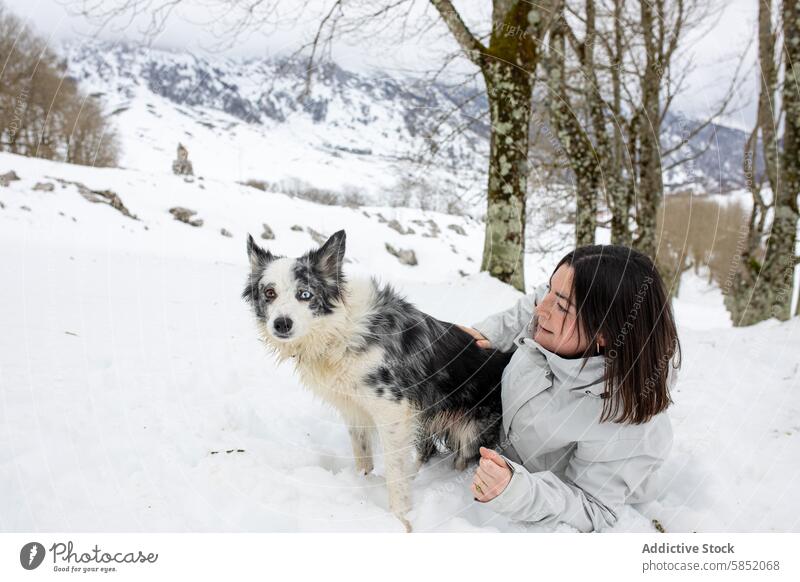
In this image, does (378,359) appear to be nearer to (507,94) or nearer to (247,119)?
(247,119)

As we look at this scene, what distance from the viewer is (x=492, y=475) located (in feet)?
9.04

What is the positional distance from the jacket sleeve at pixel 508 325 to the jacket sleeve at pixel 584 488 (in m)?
1.22

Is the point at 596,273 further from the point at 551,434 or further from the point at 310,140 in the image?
the point at 310,140

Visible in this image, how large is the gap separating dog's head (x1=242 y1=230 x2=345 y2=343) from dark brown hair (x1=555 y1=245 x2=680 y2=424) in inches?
63.9

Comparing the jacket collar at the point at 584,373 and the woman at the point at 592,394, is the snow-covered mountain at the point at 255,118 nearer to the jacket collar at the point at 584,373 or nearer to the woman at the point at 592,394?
the woman at the point at 592,394

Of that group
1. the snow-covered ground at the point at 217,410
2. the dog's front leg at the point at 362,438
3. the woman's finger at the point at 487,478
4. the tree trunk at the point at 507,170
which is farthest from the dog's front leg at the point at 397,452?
the tree trunk at the point at 507,170

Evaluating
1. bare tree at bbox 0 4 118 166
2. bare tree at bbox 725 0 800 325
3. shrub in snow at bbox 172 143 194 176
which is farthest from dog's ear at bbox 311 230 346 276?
bare tree at bbox 725 0 800 325

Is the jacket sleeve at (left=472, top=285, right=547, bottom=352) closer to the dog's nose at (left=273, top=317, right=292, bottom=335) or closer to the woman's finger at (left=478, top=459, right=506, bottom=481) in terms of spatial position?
the woman's finger at (left=478, top=459, right=506, bottom=481)

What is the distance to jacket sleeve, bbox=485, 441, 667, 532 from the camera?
2785 millimetres

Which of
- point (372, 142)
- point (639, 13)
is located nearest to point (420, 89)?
point (372, 142)

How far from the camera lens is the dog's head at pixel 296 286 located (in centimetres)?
314

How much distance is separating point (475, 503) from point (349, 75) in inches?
128

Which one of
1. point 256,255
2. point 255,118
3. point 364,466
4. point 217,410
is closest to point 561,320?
point 364,466

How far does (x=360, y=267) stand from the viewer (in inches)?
148
